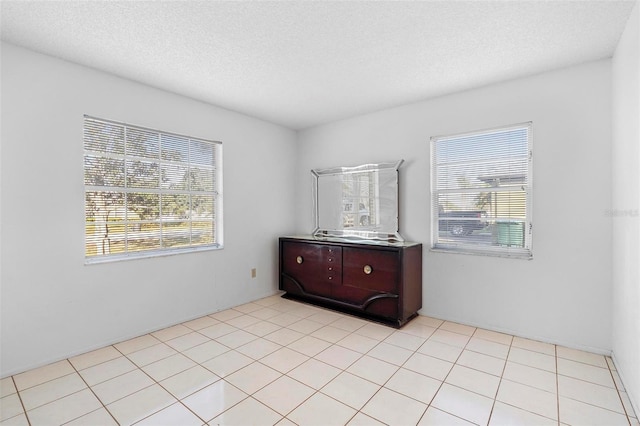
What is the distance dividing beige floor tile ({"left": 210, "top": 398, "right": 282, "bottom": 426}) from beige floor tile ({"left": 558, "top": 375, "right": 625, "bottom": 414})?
1.91 m

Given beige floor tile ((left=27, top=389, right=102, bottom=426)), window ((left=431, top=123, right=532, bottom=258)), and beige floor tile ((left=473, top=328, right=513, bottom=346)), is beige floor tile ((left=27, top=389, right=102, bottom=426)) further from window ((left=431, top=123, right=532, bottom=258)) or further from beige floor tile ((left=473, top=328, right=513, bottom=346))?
window ((left=431, top=123, right=532, bottom=258))

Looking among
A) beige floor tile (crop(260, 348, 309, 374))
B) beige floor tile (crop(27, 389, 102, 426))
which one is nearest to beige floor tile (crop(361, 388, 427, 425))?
beige floor tile (crop(260, 348, 309, 374))

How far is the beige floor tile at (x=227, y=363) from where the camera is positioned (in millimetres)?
2363

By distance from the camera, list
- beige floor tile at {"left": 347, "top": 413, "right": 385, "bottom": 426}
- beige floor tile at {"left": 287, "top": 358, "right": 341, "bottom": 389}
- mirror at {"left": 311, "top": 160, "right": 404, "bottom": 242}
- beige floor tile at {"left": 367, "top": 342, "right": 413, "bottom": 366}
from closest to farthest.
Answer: beige floor tile at {"left": 347, "top": 413, "right": 385, "bottom": 426} → beige floor tile at {"left": 287, "top": 358, "right": 341, "bottom": 389} → beige floor tile at {"left": 367, "top": 342, "right": 413, "bottom": 366} → mirror at {"left": 311, "top": 160, "right": 404, "bottom": 242}

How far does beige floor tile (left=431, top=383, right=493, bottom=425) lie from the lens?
1834mm

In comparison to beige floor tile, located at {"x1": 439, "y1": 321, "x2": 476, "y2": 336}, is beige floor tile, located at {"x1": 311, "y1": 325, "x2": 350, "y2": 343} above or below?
below

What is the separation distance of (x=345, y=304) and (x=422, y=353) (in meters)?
1.15

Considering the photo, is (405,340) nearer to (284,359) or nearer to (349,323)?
(349,323)

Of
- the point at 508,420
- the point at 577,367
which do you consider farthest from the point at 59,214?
the point at 577,367

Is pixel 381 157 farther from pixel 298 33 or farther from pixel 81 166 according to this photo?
pixel 81 166

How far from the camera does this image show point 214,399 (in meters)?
2.01

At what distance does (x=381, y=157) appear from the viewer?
3857 millimetres

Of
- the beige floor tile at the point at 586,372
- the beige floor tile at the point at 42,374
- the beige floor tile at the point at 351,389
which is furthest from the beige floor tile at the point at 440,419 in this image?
the beige floor tile at the point at 42,374

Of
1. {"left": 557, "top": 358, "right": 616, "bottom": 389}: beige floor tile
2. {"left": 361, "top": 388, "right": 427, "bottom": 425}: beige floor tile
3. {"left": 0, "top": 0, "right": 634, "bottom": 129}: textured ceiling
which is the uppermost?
{"left": 0, "top": 0, "right": 634, "bottom": 129}: textured ceiling
